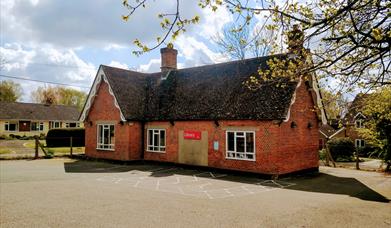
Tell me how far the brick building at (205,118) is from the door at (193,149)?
0.06m

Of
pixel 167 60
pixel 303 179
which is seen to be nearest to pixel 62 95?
pixel 167 60

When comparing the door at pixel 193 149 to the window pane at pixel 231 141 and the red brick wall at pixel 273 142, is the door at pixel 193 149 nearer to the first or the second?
the red brick wall at pixel 273 142

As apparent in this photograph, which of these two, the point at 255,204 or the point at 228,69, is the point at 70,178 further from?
the point at 228,69

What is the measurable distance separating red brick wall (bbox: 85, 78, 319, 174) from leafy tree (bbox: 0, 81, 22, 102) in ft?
167

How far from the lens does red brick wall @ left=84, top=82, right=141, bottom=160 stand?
21.1 meters

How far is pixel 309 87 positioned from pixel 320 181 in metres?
5.99

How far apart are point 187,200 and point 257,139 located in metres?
6.63

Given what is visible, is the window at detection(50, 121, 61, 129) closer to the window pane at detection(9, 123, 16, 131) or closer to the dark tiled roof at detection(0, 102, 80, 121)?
the dark tiled roof at detection(0, 102, 80, 121)

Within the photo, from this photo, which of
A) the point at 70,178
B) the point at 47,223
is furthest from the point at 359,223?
the point at 70,178

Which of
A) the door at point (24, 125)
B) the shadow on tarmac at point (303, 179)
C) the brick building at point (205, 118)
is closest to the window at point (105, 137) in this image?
the brick building at point (205, 118)

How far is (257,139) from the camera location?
1593 cm

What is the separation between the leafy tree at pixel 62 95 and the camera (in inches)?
2854

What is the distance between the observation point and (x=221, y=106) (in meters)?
18.1

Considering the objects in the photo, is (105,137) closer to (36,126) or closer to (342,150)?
(342,150)
